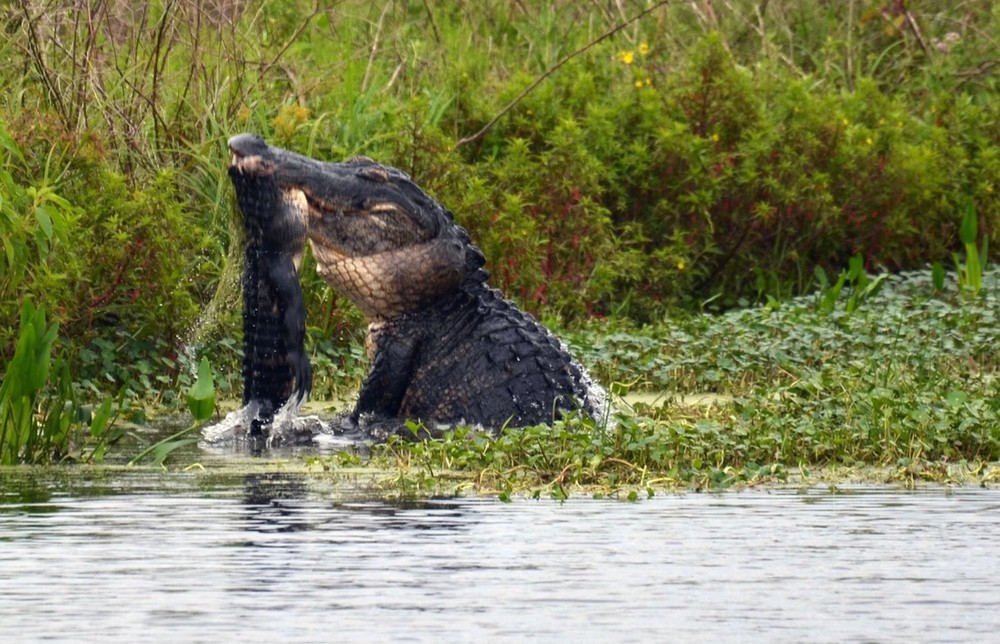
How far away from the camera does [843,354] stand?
9.53m

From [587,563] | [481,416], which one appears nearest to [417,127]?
[481,416]

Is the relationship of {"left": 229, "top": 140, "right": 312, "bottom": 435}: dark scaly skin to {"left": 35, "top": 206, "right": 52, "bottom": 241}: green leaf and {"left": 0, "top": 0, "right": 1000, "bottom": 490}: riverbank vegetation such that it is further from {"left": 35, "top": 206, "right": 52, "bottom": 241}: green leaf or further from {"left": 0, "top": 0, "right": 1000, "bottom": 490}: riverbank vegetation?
{"left": 35, "top": 206, "right": 52, "bottom": 241}: green leaf

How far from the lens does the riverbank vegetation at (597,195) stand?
7.20 m

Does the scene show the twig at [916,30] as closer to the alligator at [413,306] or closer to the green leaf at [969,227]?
the green leaf at [969,227]

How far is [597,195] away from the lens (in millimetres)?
11797

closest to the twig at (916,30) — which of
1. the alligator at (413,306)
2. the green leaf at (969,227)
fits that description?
the green leaf at (969,227)

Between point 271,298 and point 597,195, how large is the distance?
4641mm

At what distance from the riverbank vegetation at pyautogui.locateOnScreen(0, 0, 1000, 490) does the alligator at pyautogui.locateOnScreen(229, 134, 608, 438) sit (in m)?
0.44

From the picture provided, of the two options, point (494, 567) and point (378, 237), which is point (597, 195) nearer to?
point (378, 237)

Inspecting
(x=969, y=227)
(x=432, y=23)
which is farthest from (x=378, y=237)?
(x=432, y=23)

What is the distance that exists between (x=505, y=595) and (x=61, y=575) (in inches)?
38.2

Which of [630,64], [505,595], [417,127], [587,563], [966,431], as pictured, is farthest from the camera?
[630,64]

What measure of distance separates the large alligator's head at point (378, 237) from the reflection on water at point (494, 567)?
1.89 meters

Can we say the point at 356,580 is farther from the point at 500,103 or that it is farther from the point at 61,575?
the point at 500,103
